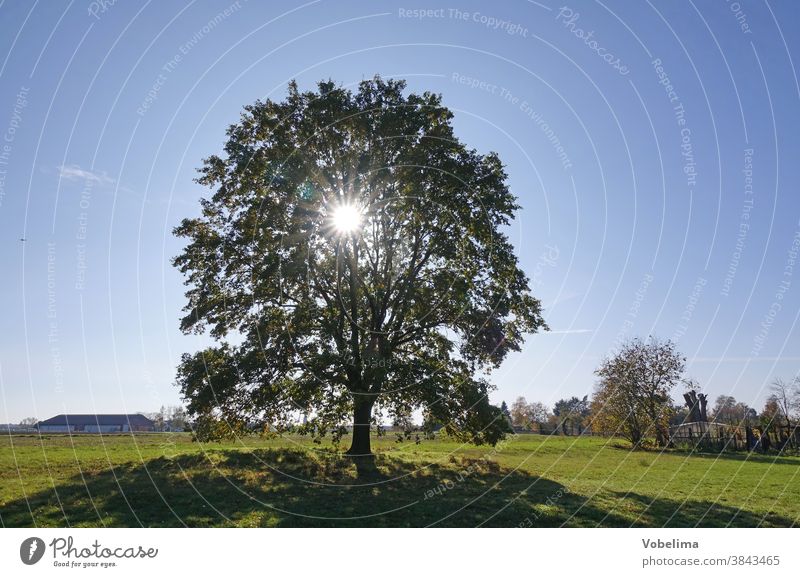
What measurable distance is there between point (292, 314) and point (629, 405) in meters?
63.5

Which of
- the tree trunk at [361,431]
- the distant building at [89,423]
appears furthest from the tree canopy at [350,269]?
the distant building at [89,423]

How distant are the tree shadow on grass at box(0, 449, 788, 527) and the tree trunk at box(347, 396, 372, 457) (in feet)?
7.82

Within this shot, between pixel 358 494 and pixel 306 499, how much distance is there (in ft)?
7.21

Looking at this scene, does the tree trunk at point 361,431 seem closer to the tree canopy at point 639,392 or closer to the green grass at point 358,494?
the green grass at point 358,494

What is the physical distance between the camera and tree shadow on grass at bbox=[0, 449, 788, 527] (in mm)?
16188

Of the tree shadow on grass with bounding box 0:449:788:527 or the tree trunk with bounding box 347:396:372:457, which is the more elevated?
the tree trunk with bounding box 347:396:372:457

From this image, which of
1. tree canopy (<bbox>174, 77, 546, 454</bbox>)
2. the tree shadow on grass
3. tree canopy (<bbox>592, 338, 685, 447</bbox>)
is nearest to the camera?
the tree shadow on grass

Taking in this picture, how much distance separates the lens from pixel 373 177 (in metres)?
28.3

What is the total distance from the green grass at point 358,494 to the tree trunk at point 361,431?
120cm

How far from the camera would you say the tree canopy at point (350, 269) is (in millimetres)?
27312
